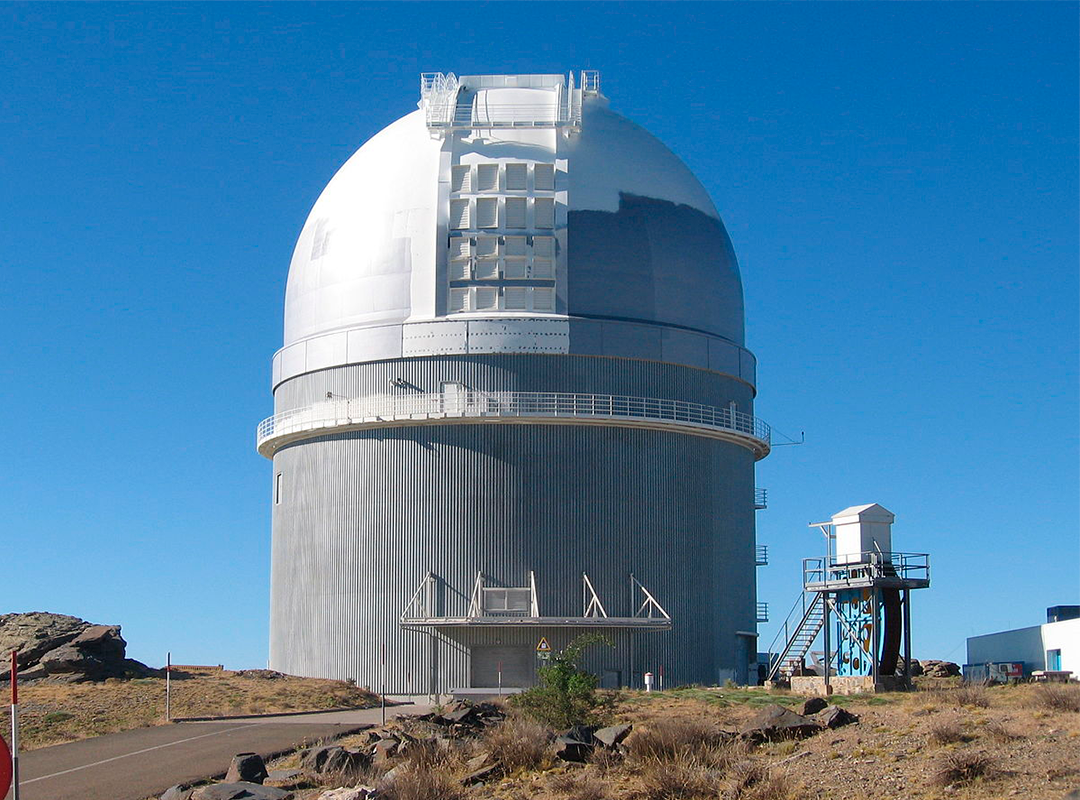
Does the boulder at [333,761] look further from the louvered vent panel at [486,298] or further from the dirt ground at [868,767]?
the louvered vent panel at [486,298]

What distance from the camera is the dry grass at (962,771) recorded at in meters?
14.9

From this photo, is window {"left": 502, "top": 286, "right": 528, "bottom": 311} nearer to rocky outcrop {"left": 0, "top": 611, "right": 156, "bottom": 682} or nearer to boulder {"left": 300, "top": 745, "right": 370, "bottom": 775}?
rocky outcrop {"left": 0, "top": 611, "right": 156, "bottom": 682}

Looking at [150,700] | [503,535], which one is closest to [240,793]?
[150,700]

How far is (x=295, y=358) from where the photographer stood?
41.6 m

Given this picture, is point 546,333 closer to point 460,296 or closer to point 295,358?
point 460,296

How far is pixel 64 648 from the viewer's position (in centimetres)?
3509

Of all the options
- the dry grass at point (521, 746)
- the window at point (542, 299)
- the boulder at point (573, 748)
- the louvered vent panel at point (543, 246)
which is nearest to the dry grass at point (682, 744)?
the boulder at point (573, 748)

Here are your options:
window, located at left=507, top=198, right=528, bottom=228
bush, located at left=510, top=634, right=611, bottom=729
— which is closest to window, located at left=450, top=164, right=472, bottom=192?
window, located at left=507, top=198, right=528, bottom=228

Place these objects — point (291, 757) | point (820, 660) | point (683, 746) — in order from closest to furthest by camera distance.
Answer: point (683, 746) < point (291, 757) < point (820, 660)

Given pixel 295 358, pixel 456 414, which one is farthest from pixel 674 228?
pixel 295 358

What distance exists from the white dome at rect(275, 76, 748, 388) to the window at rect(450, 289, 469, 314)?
4 centimetres

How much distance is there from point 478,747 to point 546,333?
2005 cm

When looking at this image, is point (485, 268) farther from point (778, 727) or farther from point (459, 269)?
point (778, 727)

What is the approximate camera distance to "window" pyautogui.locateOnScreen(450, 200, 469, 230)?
1531 inches
